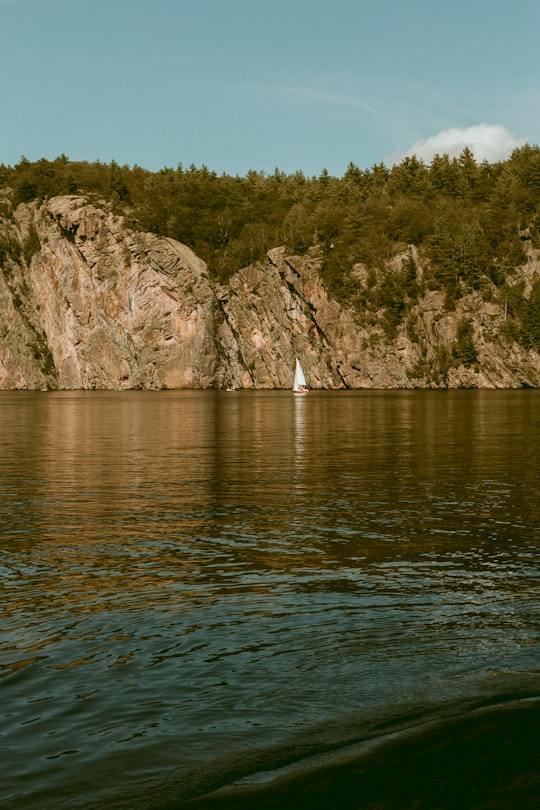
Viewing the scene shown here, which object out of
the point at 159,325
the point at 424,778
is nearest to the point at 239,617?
the point at 424,778

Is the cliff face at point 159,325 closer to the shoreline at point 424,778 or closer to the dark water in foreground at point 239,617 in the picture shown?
the dark water in foreground at point 239,617

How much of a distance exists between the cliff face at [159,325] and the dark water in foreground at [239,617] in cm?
15618

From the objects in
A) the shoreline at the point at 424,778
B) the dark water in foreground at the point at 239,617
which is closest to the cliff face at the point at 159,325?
the dark water in foreground at the point at 239,617

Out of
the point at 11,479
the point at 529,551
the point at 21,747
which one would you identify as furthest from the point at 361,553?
the point at 11,479

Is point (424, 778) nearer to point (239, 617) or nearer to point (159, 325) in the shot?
point (239, 617)

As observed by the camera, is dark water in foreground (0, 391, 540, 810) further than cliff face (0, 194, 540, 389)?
No

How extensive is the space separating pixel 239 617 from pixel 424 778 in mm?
5619

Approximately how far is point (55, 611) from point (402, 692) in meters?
6.07

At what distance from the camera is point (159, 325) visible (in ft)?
618

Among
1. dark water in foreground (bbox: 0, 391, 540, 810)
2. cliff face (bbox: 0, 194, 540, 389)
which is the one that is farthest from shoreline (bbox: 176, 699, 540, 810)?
cliff face (bbox: 0, 194, 540, 389)

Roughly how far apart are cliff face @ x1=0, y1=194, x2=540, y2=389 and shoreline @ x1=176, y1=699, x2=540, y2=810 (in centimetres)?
17585

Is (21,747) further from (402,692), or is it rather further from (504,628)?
(504,628)

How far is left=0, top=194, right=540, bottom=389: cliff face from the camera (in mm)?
184750

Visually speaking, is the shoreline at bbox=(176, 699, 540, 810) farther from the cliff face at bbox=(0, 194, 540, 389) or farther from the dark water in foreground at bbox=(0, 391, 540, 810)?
the cliff face at bbox=(0, 194, 540, 389)
